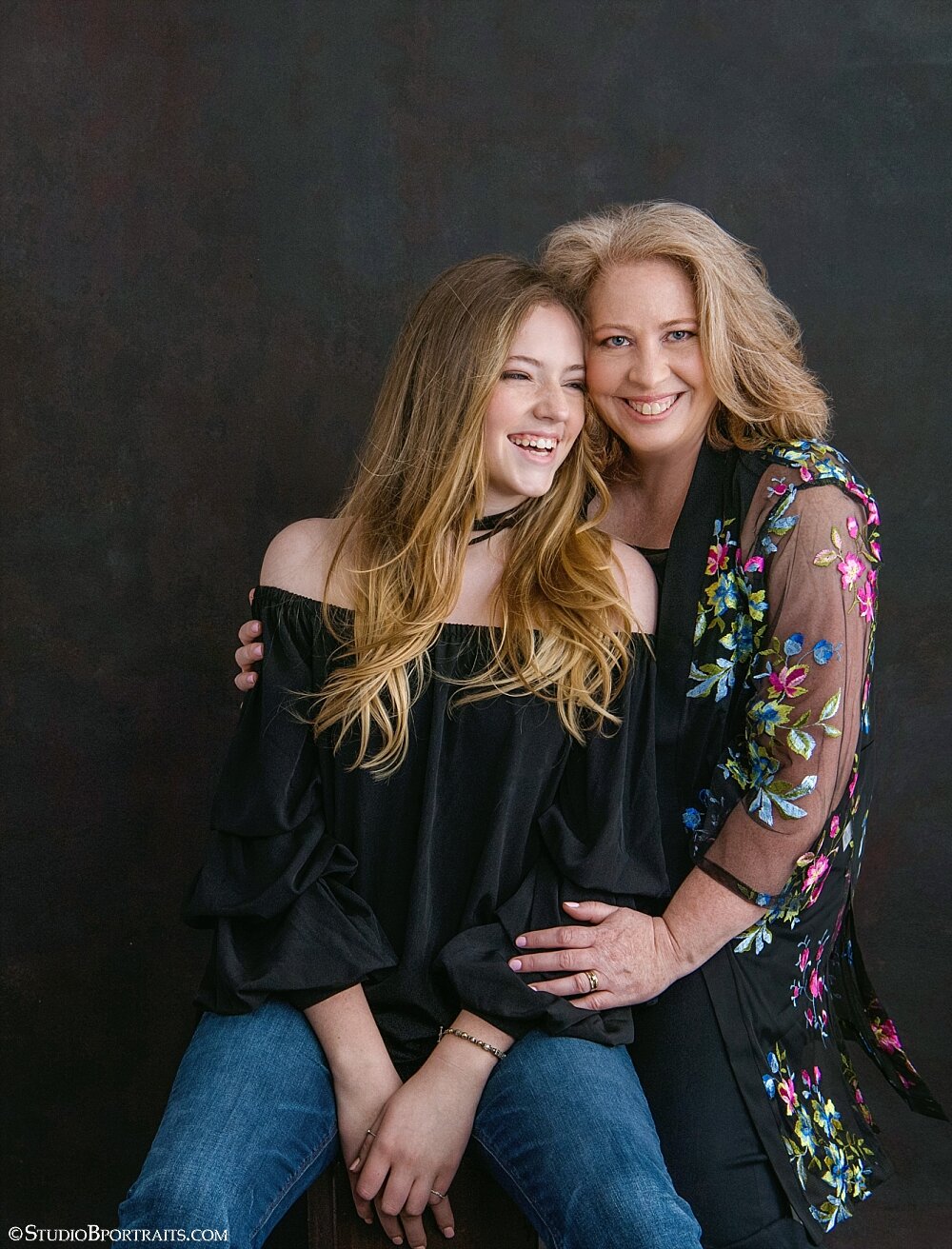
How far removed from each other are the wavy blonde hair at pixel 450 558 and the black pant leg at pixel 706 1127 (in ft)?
1.64

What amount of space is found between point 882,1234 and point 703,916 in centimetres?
144

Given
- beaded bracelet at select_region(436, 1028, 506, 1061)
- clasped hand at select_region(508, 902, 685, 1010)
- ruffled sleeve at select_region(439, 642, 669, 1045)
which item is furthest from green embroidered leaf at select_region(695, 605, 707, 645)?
beaded bracelet at select_region(436, 1028, 506, 1061)

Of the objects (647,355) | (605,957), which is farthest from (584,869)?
(647,355)

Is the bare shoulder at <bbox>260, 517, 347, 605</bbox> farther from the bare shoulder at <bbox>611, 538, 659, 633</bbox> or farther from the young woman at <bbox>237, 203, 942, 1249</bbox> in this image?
the bare shoulder at <bbox>611, 538, 659, 633</bbox>

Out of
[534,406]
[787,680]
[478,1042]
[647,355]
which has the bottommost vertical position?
[478,1042]

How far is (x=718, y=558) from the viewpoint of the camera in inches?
78.4

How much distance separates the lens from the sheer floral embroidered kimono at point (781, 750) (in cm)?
186

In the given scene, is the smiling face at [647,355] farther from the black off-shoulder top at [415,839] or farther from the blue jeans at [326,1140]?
the blue jeans at [326,1140]

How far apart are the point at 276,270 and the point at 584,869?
1.46 meters

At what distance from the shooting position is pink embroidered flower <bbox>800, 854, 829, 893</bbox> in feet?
6.41

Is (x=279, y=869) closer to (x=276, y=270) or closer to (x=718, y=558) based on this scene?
(x=718, y=558)

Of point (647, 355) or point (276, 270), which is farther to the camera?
point (276, 270)

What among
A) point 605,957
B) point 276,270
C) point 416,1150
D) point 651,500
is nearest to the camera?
point 416,1150

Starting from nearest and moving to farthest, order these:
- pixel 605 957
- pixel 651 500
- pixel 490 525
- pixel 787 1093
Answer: pixel 605 957
pixel 787 1093
pixel 490 525
pixel 651 500
